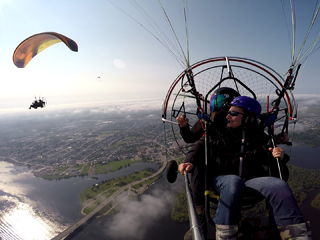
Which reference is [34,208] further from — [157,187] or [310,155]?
[310,155]

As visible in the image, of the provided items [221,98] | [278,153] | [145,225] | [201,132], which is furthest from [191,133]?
[145,225]

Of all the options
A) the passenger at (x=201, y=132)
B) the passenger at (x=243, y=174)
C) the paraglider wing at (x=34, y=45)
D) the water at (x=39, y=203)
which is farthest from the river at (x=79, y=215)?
the passenger at (x=243, y=174)

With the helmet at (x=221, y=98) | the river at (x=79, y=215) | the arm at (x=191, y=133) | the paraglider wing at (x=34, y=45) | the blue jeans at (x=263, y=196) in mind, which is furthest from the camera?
the river at (x=79, y=215)

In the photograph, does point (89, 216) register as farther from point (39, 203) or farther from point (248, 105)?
point (248, 105)

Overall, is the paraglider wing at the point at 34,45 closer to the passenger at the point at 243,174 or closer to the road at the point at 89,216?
the passenger at the point at 243,174

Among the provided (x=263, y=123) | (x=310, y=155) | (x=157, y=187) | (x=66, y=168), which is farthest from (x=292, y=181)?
(x=66, y=168)

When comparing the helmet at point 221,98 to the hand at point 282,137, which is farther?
the helmet at point 221,98
